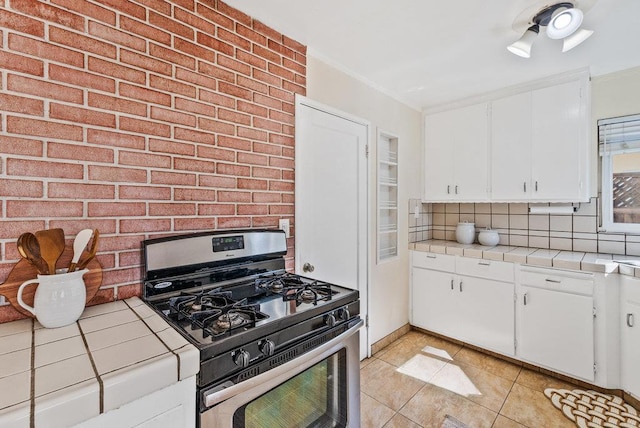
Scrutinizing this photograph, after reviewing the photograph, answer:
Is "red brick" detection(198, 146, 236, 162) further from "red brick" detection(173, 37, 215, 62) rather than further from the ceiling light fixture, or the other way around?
A: the ceiling light fixture

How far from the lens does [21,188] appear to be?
3.42 ft

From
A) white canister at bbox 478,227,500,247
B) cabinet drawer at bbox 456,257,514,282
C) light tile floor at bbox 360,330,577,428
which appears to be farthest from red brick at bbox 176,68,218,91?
white canister at bbox 478,227,500,247

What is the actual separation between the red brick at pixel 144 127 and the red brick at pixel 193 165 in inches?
5.1

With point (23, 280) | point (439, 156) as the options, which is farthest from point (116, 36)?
point (439, 156)

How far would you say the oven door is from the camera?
89cm

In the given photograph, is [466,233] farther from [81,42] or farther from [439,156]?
[81,42]

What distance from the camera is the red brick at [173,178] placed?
134cm

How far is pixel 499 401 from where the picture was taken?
1980 millimetres

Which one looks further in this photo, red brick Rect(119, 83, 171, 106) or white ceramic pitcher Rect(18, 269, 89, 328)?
red brick Rect(119, 83, 171, 106)

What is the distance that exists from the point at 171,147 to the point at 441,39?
1.69 meters

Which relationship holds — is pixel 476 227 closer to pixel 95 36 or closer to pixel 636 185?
pixel 636 185

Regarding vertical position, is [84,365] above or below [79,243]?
below

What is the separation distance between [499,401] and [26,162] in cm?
277

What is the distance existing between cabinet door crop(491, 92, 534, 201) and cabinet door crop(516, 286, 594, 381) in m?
0.83
